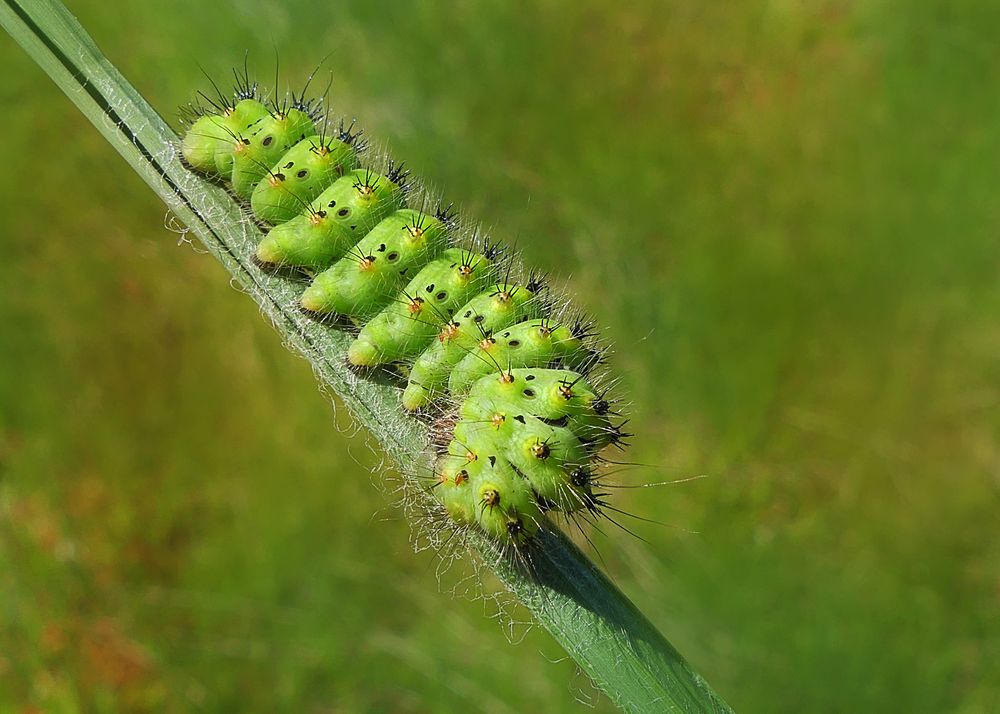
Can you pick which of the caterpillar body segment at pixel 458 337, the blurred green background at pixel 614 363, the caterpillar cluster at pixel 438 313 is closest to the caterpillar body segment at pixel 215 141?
the caterpillar cluster at pixel 438 313

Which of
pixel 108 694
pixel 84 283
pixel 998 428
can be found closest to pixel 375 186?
pixel 84 283

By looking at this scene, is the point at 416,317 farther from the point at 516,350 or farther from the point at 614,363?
the point at 614,363

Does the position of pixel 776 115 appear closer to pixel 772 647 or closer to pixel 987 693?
pixel 772 647

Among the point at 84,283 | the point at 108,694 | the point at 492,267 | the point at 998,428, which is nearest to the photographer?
the point at 492,267

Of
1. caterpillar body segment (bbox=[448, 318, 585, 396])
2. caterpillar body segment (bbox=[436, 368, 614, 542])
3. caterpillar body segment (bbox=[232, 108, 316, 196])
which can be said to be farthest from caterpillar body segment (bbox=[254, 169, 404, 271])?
caterpillar body segment (bbox=[436, 368, 614, 542])

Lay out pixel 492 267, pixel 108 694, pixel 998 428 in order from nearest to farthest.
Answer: pixel 492 267 < pixel 108 694 < pixel 998 428

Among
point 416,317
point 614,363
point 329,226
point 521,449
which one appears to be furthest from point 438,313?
point 614,363
